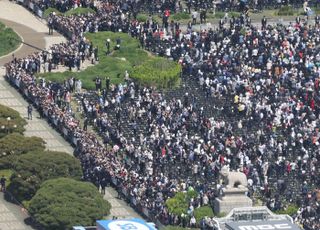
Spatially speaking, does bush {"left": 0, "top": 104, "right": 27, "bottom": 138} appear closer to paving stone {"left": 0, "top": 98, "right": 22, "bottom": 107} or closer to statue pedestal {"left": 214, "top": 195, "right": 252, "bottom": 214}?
paving stone {"left": 0, "top": 98, "right": 22, "bottom": 107}

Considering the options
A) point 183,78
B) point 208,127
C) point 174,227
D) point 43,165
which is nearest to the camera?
point 174,227

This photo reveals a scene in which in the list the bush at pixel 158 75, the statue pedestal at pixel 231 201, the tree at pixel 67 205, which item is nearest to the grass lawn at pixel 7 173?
the tree at pixel 67 205

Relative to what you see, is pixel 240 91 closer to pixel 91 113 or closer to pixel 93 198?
pixel 91 113

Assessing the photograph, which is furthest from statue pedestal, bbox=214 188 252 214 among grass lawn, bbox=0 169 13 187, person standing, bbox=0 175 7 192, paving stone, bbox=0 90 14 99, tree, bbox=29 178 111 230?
paving stone, bbox=0 90 14 99

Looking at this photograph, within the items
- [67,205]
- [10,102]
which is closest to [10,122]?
[10,102]

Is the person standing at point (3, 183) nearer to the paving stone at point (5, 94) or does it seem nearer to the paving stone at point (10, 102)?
the paving stone at point (10, 102)

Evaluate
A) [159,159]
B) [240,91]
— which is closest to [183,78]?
[240,91]
